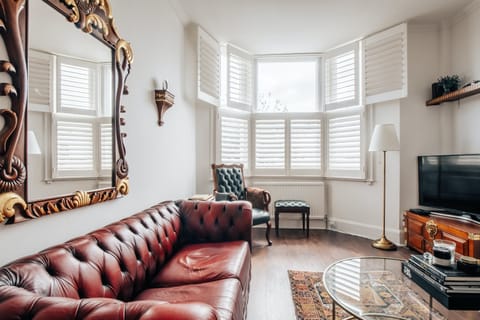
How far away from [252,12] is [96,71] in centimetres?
233

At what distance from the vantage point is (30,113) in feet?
3.79

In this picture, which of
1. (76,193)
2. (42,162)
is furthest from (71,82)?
(76,193)

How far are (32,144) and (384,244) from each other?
12.6ft

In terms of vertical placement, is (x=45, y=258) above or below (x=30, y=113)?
below

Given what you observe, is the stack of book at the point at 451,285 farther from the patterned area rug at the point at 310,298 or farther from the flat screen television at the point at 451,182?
the flat screen television at the point at 451,182

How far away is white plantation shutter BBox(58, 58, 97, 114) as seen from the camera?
4.40 ft

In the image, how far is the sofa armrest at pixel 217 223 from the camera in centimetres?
228

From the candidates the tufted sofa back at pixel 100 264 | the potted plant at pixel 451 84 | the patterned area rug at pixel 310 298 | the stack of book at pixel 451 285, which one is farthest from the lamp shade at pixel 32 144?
the potted plant at pixel 451 84

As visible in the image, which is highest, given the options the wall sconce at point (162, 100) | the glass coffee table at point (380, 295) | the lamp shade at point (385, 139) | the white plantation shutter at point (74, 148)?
the wall sconce at point (162, 100)

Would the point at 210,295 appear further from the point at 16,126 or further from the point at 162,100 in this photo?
the point at 162,100

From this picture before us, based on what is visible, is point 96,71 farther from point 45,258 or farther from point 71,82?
point 45,258

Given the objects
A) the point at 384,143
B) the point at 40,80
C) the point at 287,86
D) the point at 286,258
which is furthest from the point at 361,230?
the point at 40,80

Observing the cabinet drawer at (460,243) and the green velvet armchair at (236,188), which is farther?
the green velvet armchair at (236,188)

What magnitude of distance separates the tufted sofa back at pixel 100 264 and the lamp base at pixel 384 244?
2812 mm
